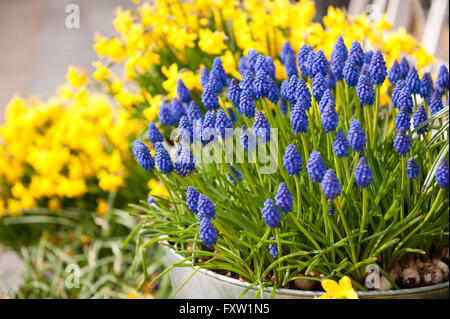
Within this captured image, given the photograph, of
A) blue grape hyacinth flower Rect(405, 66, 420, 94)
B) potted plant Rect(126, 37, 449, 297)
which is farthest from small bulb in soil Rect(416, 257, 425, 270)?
blue grape hyacinth flower Rect(405, 66, 420, 94)

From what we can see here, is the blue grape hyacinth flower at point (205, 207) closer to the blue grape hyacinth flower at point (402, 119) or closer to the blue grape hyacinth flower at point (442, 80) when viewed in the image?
the blue grape hyacinth flower at point (402, 119)

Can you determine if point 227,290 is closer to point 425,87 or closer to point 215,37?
point 425,87

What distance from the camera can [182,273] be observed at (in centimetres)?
79

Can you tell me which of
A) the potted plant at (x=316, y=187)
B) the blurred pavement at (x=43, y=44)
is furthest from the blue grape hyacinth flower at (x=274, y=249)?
the blurred pavement at (x=43, y=44)

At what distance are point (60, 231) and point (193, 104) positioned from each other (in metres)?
1.11

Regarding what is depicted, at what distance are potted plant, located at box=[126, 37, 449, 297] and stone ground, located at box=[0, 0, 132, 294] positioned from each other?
232cm

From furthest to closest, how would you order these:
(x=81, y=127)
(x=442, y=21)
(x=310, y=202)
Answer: (x=81, y=127) < (x=442, y=21) < (x=310, y=202)

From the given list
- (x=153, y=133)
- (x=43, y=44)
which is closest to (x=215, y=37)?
(x=153, y=133)

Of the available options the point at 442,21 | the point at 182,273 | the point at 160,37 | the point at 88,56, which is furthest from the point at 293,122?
the point at 88,56

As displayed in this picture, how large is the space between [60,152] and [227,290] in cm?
106

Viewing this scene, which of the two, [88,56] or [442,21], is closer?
[442,21]

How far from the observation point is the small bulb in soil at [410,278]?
29.5 inches

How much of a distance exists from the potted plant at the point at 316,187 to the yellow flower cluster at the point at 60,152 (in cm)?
73

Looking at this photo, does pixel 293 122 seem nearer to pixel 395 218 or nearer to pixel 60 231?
pixel 395 218
